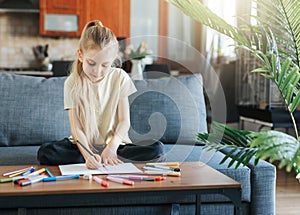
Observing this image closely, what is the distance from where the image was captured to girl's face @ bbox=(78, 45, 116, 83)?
2.04 m

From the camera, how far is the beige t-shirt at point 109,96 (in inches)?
89.4

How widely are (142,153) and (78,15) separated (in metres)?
4.03

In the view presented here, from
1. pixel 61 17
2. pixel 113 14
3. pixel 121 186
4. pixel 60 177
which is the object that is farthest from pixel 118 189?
pixel 113 14

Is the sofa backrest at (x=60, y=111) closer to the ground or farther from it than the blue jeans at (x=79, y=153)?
farther from it

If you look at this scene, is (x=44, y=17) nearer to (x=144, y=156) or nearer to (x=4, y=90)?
(x=4, y=90)

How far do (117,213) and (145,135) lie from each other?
0.51 m

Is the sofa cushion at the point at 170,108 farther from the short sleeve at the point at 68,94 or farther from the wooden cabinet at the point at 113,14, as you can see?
the wooden cabinet at the point at 113,14

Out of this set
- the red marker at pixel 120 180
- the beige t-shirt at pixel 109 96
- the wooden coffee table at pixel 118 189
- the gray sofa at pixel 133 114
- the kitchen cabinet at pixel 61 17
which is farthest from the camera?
the kitchen cabinet at pixel 61 17

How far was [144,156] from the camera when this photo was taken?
2.25 m

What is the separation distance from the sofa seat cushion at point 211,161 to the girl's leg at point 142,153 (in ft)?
0.24

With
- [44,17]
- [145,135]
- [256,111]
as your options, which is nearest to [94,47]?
[145,135]

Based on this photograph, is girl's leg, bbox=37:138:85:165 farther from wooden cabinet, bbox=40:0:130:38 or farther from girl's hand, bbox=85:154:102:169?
wooden cabinet, bbox=40:0:130:38

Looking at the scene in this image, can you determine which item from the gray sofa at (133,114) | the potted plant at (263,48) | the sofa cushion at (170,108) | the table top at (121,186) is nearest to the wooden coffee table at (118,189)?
the table top at (121,186)

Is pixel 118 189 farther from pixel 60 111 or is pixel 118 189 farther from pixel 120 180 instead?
pixel 60 111
